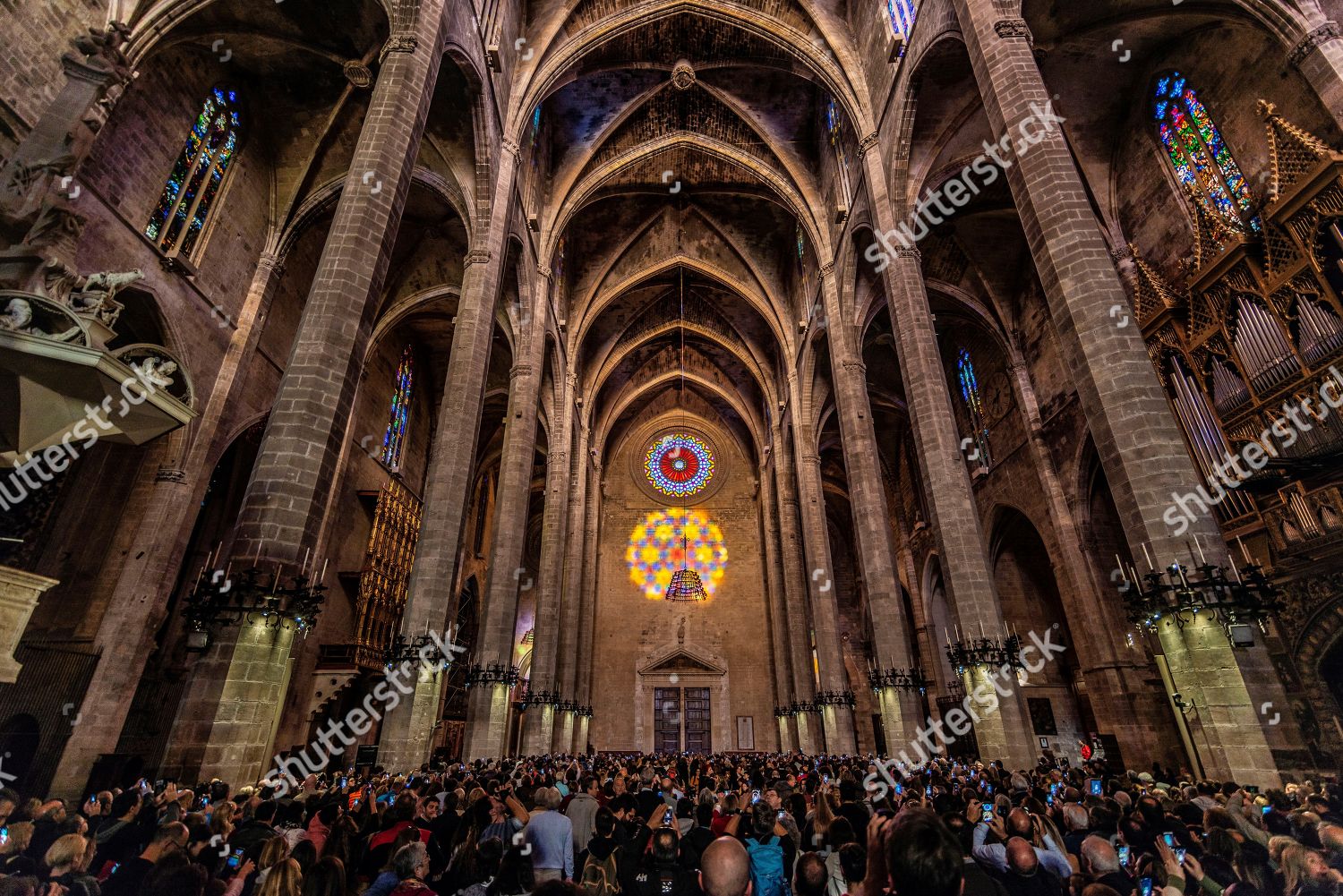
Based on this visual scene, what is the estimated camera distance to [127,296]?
38.0 feet

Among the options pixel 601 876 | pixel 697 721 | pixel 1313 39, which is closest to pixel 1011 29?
pixel 1313 39

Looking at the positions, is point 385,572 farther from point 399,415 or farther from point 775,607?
point 775,607

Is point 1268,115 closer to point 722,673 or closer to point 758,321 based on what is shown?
point 758,321

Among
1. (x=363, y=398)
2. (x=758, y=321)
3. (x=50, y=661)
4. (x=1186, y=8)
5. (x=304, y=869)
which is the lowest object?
(x=304, y=869)

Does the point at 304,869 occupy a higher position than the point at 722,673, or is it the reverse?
the point at 722,673

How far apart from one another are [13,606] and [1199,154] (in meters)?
20.4

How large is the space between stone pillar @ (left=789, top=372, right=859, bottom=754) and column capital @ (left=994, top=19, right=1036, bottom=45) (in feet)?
48.4

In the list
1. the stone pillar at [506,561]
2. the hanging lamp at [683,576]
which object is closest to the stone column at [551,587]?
the stone pillar at [506,561]

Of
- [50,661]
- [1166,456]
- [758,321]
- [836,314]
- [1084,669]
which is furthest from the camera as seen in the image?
[758,321]

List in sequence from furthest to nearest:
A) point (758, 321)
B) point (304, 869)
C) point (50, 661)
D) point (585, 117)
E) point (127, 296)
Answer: point (758, 321) < point (585, 117) < point (127, 296) < point (50, 661) < point (304, 869)

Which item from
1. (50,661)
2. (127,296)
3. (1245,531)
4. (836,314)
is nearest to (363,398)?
(127,296)

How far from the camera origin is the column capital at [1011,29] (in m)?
9.36

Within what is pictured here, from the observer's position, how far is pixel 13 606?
575 cm

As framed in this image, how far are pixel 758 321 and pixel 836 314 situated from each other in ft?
33.9
